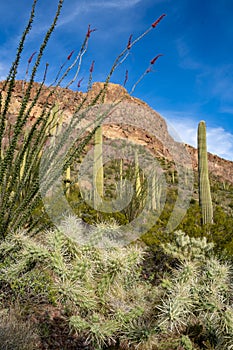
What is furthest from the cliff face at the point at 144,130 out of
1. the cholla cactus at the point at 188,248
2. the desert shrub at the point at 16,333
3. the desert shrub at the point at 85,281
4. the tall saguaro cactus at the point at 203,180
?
the desert shrub at the point at 16,333

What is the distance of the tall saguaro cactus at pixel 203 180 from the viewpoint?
9656 mm

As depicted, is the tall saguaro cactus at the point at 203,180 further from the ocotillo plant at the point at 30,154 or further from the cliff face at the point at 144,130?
the cliff face at the point at 144,130

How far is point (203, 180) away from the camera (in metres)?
10.7

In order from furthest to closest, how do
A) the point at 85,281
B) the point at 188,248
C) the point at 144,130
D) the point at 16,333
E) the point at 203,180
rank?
the point at 144,130
the point at 203,180
the point at 188,248
the point at 85,281
the point at 16,333

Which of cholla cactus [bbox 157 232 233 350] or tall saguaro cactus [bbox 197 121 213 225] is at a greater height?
tall saguaro cactus [bbox 197 121 213 225]

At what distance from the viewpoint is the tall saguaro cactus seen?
9656mm

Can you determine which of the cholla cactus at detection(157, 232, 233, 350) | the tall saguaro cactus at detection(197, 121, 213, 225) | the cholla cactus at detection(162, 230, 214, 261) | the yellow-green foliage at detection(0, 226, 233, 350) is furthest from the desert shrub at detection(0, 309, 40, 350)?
the tall saguaro cactus at detection(197, 121, 213, 225)

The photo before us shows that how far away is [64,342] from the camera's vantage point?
12.6ft

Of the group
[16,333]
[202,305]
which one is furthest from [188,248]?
[16,333]

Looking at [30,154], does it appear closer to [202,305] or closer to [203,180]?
[202,305]

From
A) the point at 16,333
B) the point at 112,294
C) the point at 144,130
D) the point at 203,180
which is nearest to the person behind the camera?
the point at 16,333

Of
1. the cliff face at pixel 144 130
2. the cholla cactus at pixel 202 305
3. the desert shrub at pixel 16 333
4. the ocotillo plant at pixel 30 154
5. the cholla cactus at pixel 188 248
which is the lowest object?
the desert shrub at pixel 16 333

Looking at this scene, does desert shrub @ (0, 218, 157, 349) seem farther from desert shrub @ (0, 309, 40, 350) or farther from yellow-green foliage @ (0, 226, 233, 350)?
desert shrub @ (0, 309, 40, 350)

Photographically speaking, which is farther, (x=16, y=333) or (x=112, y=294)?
(x=112, y=294)
